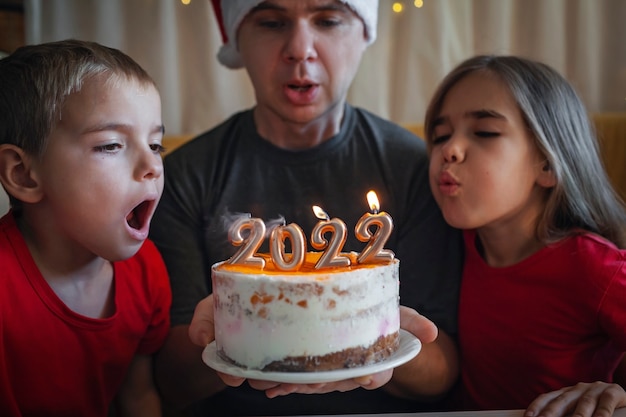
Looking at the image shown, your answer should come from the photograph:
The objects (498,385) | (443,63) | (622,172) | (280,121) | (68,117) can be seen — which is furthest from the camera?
(443,63)

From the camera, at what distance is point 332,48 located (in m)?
1.39

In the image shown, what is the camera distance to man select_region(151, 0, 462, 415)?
1355 millimetres

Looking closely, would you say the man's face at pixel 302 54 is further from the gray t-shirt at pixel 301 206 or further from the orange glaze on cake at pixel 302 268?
the orange glaze on cake at pixel 302 268

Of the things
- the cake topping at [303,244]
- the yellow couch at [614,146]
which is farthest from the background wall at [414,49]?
the cake topping at [303,244]

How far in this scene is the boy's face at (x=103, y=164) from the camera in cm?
109

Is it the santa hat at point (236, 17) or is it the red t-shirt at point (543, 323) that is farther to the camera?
the santa hat at point (236, 17)

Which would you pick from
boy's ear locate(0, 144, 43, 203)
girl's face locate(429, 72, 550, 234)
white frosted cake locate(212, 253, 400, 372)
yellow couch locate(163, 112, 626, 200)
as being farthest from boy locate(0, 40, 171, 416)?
yellow couch locate(163, 112, 626, 200)

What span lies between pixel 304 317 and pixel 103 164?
1.53 feet

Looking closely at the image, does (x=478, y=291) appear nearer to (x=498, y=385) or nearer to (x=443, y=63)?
(x=498, y=385)

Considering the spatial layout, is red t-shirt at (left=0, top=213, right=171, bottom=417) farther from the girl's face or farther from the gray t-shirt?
the girl's face

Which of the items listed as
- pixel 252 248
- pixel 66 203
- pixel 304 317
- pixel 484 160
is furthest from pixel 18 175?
pixel 484 160

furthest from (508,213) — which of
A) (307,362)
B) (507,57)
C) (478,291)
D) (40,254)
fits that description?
(40,254)

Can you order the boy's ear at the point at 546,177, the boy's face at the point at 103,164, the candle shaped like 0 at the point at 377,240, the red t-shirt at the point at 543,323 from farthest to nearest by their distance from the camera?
the boy's ear at the point at 546,177 < the red t-shirt at the point at 543,323 < the boy's face at the point at 103,164 < the candle shaped like 0 at the point at 377,240

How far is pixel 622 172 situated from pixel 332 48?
0.88 meters
